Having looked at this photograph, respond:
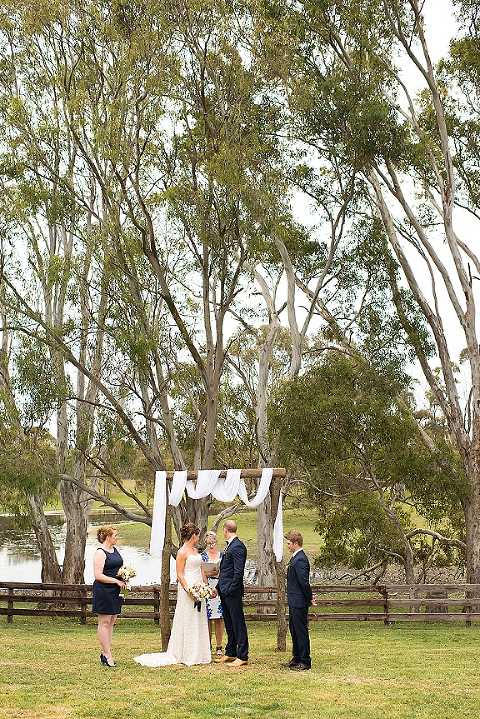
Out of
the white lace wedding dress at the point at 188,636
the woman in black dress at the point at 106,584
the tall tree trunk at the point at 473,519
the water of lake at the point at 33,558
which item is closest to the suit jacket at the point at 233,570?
the white lace wedding dress at the point at 188,636

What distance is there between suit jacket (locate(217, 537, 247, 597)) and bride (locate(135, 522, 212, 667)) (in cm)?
32

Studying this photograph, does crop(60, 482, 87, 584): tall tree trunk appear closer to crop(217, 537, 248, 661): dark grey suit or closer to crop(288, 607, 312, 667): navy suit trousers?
crop(217, 537, 248, 661): dark grey suit

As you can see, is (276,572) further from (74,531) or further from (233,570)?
(74,531)

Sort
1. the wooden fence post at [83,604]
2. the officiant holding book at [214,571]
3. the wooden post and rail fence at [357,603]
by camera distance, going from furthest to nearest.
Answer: the wooden fence post at [83,604] → the wooden post and rail fence at [357,603] → the officiant holding book at [214,571]

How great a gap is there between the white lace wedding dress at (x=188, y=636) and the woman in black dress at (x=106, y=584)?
76 centimetres

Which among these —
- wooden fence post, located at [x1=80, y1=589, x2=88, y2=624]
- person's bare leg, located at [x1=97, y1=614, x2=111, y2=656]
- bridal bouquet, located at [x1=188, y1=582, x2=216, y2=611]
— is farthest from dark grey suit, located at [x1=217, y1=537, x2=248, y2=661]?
wooden fence post, located at [x1=80, y1=589, x2=88, y2=624]

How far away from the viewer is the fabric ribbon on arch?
1281 cm

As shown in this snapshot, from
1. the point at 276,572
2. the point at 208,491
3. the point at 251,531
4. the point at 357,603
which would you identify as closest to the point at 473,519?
the point at 357,603

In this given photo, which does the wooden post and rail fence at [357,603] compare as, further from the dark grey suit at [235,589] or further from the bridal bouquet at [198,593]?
the bridal bouquet at [198,593]

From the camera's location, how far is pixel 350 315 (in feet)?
81.6

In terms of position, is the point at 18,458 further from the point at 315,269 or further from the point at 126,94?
the point at 315,269

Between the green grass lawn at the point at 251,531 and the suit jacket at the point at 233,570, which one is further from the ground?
the green grass lawn at the point at 251,531

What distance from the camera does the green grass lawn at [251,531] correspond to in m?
40.7

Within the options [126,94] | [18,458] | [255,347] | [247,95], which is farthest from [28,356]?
[255,347]
